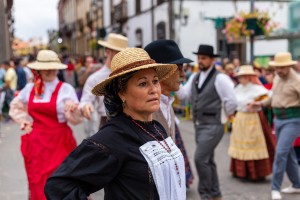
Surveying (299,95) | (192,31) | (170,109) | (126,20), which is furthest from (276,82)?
(126,20)

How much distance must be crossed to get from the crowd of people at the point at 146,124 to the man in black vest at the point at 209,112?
1 cm

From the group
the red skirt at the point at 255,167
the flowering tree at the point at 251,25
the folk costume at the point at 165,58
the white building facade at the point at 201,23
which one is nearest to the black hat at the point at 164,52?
the folk costume at the point at 165,58

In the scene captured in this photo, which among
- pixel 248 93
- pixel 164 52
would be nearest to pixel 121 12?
pixel 248 93

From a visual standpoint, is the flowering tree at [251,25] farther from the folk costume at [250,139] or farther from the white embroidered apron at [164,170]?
the white embroidered apron at [164,170]

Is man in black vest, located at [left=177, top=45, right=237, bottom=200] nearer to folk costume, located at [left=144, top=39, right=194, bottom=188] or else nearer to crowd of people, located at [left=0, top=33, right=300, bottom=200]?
crowd of people, located at [left=0, top=33, right=300, bottom=200]

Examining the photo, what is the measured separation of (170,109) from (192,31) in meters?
16.8

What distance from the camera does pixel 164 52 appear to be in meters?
3.62

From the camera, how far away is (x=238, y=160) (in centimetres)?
673

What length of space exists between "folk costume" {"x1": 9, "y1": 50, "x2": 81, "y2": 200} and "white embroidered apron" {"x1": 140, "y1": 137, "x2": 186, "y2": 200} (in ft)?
8.54

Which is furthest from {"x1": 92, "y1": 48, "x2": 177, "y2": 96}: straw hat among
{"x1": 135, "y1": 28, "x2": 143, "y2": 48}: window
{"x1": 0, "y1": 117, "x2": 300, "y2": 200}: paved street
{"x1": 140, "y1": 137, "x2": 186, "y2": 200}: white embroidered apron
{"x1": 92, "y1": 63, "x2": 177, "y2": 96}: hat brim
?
{"x1": 135, "y1": 28, "x2": 143, "y2": 48}: window

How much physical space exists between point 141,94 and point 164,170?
37cm

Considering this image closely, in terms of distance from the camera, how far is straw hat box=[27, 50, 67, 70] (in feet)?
15.6

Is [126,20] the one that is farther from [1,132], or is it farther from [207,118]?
[207,118]

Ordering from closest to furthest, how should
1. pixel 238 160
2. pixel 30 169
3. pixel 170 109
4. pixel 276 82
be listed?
1. pixel 170 109
2. pixel 30 169
3. pixel 276 82
4. pixel 238 160
